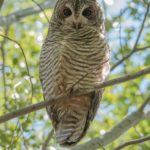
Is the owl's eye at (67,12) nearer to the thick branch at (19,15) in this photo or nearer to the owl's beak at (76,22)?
the owl's beak at (76,22)

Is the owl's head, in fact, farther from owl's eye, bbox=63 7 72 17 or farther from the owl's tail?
the owl's tail

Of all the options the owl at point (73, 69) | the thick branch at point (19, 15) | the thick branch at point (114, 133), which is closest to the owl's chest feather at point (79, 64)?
the owl at point (73, 69)

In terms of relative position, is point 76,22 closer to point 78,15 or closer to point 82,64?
point 78,15

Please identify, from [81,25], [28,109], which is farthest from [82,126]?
[28,109]

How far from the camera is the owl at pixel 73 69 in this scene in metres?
5.05

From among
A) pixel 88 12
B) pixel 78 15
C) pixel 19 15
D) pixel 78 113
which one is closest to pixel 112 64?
pixel 19 15

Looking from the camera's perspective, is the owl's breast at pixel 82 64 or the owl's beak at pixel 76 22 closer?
the owl's breast at pixel 82 64

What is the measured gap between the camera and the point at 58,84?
5098 millimetres

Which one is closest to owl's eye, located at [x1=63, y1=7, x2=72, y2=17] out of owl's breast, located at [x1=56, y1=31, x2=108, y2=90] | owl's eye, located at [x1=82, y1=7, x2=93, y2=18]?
owl's eye, located at [x1=82, y1=7, x2=93, y2=18]

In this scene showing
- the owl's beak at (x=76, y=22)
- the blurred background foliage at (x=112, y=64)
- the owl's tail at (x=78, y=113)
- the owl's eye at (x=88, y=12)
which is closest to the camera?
the owl's tail at (x=78, y=113)

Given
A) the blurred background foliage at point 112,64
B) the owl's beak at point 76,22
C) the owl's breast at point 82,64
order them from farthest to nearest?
the blurred background foliage at point 112,64, the owl's beak at point 76,22, the owl's breast at point 82,64

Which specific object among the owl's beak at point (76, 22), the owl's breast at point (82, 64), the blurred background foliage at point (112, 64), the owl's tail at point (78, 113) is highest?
the owl's beak at point (76, 22)

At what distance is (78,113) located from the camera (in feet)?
17.2

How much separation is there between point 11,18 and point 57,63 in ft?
6.36
